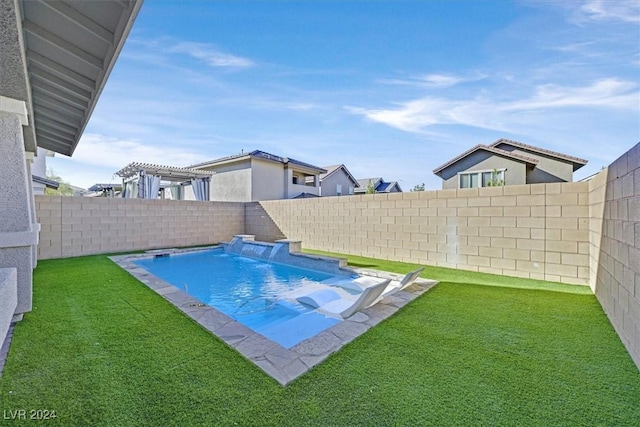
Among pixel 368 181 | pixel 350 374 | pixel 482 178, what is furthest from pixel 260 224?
pixel 368 181

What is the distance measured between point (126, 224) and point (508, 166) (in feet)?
61.2

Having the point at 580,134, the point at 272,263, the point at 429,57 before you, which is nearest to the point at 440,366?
the point at 272,263

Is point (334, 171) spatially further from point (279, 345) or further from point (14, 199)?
point (279, 345)

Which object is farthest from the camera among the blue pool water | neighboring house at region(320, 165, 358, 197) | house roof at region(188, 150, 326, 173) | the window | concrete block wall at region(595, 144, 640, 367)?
neighboring house at region(320, 165, 358, 197)

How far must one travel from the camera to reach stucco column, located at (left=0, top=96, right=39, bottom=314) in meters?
3.56

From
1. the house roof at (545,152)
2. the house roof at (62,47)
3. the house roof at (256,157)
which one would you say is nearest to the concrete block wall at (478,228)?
the house roof at (62,47)

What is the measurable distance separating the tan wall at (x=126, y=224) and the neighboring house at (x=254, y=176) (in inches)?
180

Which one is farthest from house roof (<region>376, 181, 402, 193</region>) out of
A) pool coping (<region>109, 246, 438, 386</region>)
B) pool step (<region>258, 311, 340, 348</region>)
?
pool step (<region>258, 311, 340, 348</region>)

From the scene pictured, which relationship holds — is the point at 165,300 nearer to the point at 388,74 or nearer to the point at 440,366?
the point at 440,366

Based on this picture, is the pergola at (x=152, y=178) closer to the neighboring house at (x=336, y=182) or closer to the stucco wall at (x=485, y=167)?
the neighboring house at (x=336, y=182)

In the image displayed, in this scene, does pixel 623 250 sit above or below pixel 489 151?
below

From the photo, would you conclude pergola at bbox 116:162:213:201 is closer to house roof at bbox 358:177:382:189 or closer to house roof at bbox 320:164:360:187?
house roof at bbox 320:164:360:187

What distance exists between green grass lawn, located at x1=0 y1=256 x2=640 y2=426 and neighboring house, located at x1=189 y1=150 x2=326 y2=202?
14680mm

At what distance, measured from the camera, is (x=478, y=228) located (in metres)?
7.37
